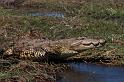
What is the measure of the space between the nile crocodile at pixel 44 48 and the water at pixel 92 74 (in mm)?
415

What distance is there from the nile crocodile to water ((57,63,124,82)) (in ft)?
1.36

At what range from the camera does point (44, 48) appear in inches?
344

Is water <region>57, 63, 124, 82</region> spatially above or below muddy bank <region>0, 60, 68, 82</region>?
below

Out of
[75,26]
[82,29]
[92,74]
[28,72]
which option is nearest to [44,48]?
[28,72]

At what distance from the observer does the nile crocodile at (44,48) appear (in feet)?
28.5

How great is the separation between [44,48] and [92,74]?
3.53 feet

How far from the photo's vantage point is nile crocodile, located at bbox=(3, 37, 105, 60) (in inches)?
342

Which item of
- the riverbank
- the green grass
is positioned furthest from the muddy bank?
the green grass

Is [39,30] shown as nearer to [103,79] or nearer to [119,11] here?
[103,79]

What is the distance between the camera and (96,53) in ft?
31.1

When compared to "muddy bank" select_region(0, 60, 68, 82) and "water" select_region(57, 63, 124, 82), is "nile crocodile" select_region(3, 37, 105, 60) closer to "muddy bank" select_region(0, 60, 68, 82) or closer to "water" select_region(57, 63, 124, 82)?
"muddy bank" select_region(0, 60, 68, 82)

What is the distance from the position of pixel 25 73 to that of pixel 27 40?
1.15m

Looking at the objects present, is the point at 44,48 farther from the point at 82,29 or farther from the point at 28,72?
the point at 82,29

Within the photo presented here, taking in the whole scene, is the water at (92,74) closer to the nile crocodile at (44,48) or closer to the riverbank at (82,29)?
the riverbank at (82,29)
